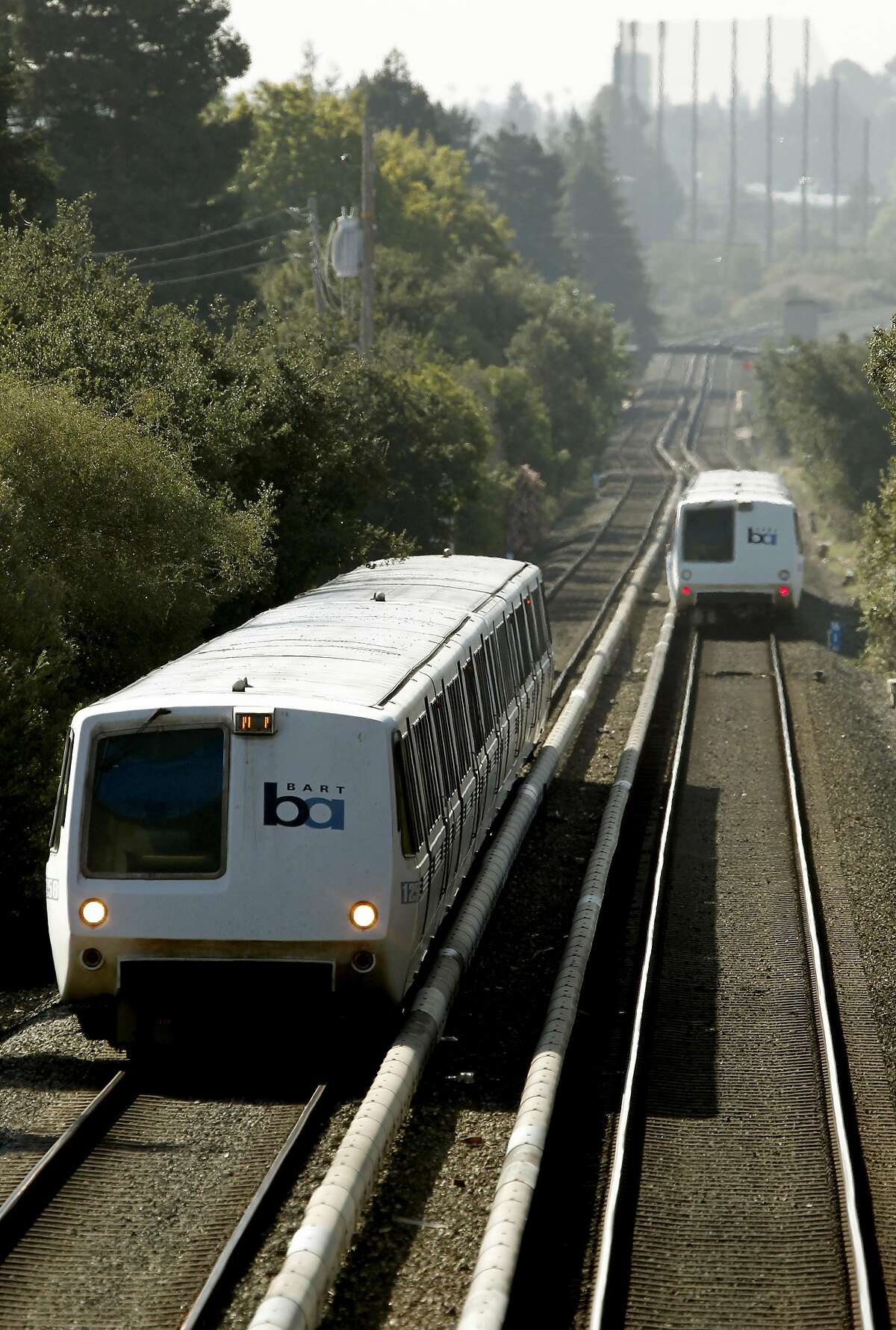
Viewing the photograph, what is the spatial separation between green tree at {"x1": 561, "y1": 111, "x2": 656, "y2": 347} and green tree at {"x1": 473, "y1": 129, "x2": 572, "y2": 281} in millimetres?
16053

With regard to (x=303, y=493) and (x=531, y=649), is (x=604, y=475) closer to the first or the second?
(x=303, y=493)

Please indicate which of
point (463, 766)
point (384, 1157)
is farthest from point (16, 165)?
point (384, 1157)

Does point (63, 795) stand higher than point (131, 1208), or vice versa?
point (63, 795)

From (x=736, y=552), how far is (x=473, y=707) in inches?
770

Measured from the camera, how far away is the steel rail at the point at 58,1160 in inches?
325

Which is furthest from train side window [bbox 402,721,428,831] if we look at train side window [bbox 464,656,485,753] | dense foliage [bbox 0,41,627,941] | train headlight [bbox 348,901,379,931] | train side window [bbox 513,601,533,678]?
train side window [bbox 513,601,533,678]

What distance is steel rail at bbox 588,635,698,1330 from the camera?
25.4 feet

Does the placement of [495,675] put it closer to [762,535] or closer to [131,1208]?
[131,1208]

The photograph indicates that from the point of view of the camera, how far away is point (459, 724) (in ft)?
44.0

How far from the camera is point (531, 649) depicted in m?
18.9

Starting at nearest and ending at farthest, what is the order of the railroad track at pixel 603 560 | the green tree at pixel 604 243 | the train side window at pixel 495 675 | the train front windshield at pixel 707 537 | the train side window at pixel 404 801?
the train side window at pixel 404 801
the train side window at pixel 495 675
the train front windshield at pixel 707 537
the railroad track at pixel 603 560
the green tree at pixel 604 243

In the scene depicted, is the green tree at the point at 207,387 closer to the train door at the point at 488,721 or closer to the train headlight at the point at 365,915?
the train door at the point at 488,721

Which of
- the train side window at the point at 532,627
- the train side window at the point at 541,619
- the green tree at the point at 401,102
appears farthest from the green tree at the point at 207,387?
the green tree at the point at 401,102

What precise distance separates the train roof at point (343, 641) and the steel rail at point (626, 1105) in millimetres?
2870
